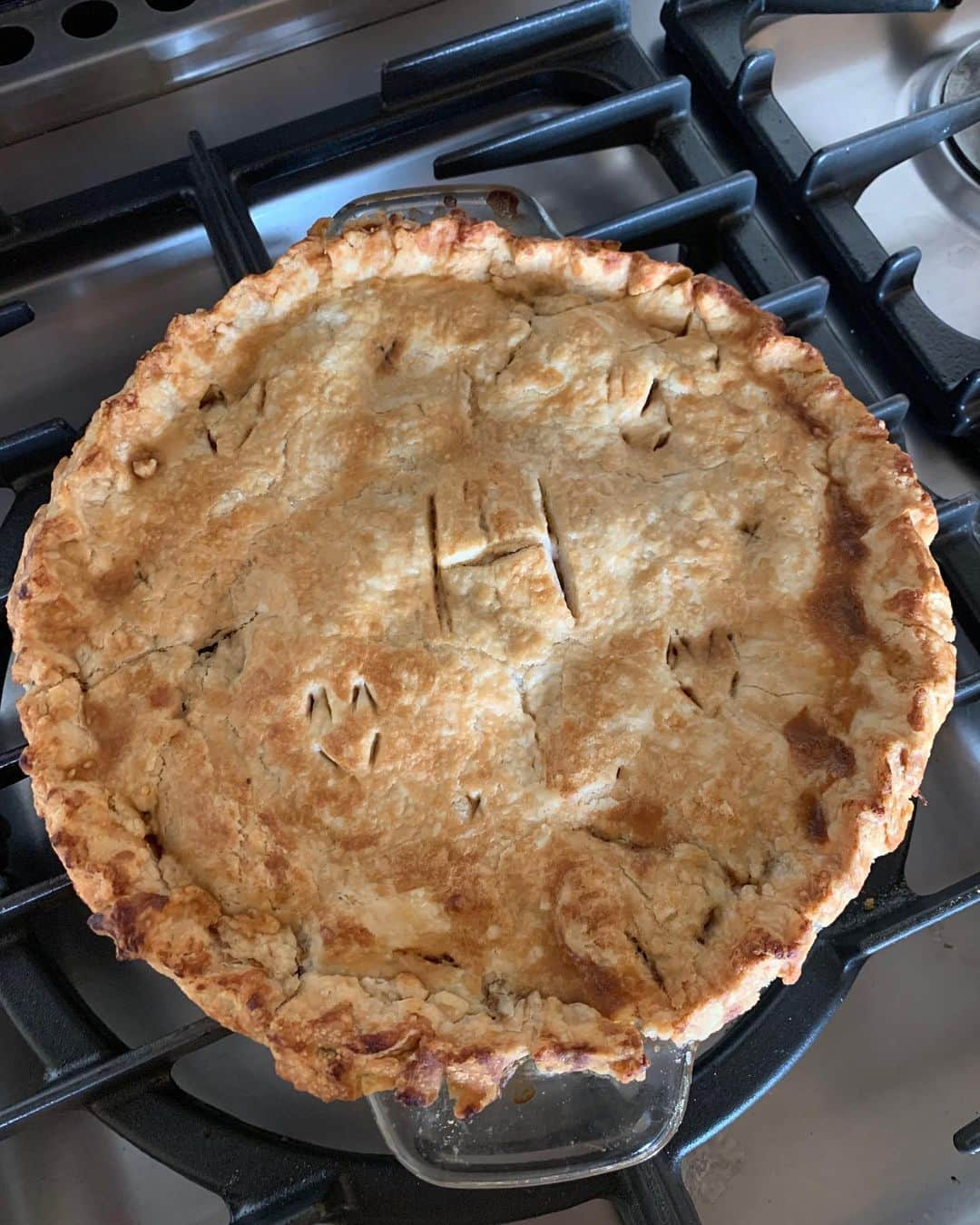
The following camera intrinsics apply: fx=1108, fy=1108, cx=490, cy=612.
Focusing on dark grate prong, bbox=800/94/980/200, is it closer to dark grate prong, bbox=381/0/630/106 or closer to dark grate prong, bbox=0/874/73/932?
dark grate prong, bbox=381/0/630/106

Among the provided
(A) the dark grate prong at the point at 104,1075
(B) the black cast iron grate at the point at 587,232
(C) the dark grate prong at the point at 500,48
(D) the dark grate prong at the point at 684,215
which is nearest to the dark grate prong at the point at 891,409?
(B) the black cast iron grate at the point at 587,232

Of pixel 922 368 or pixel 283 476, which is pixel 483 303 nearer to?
pixel 283 476

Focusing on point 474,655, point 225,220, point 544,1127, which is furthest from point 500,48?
point 544,1127

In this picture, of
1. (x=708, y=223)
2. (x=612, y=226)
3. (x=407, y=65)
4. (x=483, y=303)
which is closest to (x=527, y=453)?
(x=483, y=303)

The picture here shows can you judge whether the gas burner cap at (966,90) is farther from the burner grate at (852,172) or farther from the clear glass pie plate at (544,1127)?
the clear glass pie plate at (544,1127)

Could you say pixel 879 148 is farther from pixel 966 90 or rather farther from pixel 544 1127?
pixel 544 1127

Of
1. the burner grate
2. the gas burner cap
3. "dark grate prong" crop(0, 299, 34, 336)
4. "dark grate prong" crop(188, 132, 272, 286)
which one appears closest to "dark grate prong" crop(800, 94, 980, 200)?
the burner grate
